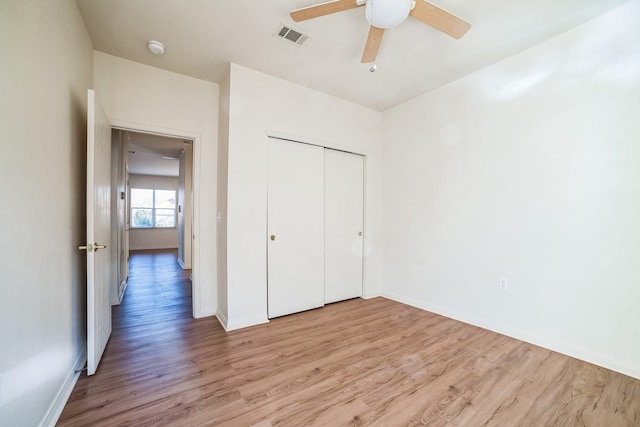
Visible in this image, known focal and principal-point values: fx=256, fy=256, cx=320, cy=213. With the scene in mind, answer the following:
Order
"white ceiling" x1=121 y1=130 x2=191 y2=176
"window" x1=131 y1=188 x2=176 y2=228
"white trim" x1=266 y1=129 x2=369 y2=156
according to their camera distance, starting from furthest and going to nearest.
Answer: "window" x1=131 y1=188 x2=176 y2=228 → "white ceiling" x1=121 y1=130 x2=191 y2=176 → "white trim" x1=266 y1=129 x2=369 y2=156

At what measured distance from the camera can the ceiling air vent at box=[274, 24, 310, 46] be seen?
2.22 meters

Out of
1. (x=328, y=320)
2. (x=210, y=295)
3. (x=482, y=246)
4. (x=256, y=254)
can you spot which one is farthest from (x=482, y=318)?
(x=210, y=295)

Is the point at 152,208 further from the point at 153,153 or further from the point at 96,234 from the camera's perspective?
the point at 96,234

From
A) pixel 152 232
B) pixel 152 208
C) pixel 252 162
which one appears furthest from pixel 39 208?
pixel 152 208

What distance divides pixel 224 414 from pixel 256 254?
1532 millimetres

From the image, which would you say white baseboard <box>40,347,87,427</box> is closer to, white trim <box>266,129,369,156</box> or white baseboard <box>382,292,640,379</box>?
white trim <box>266,129,369,156</box>

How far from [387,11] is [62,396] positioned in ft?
10.7

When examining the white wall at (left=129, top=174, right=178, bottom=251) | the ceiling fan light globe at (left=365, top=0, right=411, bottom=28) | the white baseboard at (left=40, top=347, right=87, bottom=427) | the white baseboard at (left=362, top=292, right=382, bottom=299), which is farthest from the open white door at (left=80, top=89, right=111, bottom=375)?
the white wall at (left=129, top=174, right=178, bottom=251)

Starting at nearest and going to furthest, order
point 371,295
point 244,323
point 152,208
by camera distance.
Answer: point 244,323
point 371,295
point 152,208

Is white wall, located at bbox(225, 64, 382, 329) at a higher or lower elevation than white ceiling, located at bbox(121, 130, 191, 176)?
lower

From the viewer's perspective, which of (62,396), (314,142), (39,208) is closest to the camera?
(39,208)

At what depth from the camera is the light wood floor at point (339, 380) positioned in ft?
5.07

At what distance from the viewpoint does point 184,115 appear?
2.94 meters

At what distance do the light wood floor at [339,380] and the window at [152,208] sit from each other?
7228 mm
